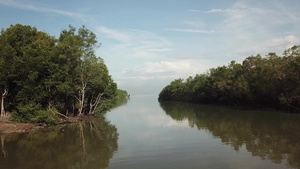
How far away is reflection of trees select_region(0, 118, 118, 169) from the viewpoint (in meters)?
12.7

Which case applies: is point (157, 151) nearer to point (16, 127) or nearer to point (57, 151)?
point (57, 151)

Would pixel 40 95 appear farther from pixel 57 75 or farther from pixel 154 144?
pixel 154 144

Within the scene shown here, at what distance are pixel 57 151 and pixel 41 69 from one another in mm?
13735

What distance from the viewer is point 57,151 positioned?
15.7 metres

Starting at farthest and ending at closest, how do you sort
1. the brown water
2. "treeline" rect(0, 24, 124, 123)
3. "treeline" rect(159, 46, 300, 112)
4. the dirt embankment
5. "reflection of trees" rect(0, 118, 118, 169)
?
"treeline" rect(159, 46, 300, 112), "treeline" rect(0, 24, 124, 123), the dirt embankment, "reflection of trees" rect(0, 118, 118, 169), the brown water

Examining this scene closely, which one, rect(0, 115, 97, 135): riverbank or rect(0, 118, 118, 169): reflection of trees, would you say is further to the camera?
rect(0, 115, 97, 135): riverbank

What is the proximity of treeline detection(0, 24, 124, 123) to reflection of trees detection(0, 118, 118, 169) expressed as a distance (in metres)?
5.61

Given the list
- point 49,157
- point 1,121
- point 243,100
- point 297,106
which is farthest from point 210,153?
point 243,100

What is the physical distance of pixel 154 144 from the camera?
17062 mm

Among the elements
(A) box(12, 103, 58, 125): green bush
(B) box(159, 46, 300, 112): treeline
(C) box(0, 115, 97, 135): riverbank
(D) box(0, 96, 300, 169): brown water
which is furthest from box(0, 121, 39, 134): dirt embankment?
(B) box(159, 46, 300, 112): treeline

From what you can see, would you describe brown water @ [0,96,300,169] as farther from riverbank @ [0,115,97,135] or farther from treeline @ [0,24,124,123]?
treeline @ [0,24,124,123]

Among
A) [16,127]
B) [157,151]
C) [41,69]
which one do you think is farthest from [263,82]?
[16,127]

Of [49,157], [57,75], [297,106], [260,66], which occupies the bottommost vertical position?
[49,157]

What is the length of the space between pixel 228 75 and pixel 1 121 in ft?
145
